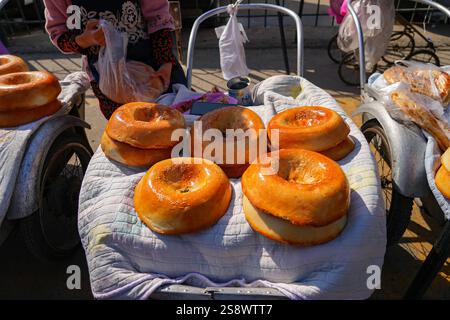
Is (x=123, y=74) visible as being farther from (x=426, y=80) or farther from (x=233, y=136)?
(x=426, y=80)

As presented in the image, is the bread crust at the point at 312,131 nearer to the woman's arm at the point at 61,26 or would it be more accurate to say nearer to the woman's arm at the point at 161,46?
the woman's arm at the point at 161,46

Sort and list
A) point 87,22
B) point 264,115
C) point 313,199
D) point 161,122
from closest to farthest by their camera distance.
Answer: point 313,199 → point 161,122 → point 264,115 → point 87,22

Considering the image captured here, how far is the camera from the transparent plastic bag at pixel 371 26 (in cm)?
385

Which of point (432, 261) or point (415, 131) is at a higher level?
point (415, 131)

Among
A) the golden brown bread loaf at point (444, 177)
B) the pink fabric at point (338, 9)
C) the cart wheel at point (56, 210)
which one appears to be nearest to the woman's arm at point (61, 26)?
the cart wheel at point (56, 210)

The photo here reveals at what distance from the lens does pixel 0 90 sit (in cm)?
192

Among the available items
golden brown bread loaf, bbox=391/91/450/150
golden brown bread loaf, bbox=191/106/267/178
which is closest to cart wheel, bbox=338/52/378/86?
golden brown bread loaf, bbox=391/91/450/150

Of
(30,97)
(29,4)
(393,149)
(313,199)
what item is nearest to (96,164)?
(30,97)

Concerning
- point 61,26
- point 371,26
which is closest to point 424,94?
point 371,26

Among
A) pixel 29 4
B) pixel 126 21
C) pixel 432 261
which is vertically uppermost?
pixel 126 21

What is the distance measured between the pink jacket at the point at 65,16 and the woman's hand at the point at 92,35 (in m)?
0.26

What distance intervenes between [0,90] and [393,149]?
7.44ft

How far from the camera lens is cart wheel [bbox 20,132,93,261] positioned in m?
2.03

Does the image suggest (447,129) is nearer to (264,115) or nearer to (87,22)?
(264,115)
